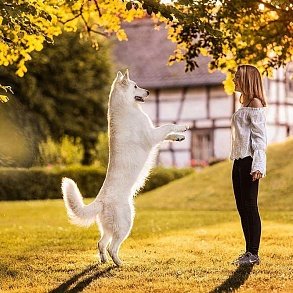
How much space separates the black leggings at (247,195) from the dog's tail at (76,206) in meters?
1.53

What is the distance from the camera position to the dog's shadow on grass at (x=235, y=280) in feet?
26.4

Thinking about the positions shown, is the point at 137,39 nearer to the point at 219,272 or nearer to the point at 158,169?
the point at 158,169

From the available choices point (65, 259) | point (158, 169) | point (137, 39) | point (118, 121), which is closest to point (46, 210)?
point (158, 169)

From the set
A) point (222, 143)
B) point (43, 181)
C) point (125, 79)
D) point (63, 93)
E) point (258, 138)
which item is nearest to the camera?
point (258, 138)

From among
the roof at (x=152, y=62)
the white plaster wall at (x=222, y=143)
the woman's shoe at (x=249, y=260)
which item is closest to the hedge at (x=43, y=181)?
the white plaster wall at (x=222, y=143)

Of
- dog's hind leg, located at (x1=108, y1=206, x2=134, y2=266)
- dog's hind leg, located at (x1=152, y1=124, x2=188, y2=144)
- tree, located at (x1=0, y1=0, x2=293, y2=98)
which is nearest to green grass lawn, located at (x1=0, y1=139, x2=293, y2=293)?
dog's hind leg, located at (x1=108, y1=206, x2=134, y2=266)

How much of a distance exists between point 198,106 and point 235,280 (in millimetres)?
26100

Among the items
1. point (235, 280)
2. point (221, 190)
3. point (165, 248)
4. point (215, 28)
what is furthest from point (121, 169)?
point (221, 190)

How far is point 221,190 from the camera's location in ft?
75.5

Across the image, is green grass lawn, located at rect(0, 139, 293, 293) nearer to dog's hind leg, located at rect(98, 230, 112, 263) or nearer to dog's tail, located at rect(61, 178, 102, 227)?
dog's hind leg, located at rect(98, 230, 112, 263)

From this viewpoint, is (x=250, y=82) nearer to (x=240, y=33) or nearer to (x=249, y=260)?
(x=249, y=260)

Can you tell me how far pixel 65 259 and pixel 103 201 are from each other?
1.61 meters

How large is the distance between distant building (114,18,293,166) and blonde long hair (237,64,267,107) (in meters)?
23.4

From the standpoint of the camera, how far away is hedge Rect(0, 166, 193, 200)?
2638 centimetres
